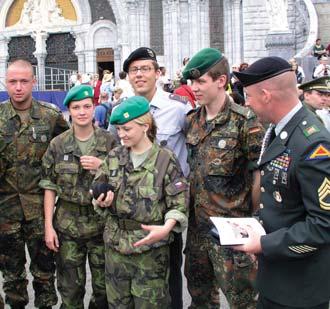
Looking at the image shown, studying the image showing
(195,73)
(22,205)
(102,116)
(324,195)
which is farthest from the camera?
(102,116)

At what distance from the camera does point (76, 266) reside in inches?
170

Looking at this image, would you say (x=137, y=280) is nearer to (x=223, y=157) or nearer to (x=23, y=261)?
(x=223, y=157)

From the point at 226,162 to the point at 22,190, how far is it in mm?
1895

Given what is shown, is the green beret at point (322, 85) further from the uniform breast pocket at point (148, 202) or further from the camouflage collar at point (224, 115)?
the uniform breast pocket at point (148, 202)

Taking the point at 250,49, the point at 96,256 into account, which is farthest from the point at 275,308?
the point at 250,49

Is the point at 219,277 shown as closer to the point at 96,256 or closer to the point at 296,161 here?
the point at 96,256

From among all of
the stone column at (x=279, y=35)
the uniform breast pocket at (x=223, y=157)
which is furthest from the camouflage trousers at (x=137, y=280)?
the stone column at (x=279, y=35)

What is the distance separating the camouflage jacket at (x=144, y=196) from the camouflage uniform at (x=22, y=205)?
109cm

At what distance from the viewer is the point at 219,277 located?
12.5 feet

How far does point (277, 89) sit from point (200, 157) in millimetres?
1319

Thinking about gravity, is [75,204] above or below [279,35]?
below

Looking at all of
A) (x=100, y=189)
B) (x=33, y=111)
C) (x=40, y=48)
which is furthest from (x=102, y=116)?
(x=40, y=48)

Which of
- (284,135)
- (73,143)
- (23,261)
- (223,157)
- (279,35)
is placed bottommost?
(23,261)

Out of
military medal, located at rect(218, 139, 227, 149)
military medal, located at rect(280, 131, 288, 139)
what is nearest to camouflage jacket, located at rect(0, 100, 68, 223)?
military medal, located at rect(218, 139, 227, 149)
